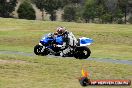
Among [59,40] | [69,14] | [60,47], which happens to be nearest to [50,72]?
[59,40]

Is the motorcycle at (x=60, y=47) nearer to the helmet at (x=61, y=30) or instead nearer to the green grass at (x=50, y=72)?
the helmet at (x=61, y=30)

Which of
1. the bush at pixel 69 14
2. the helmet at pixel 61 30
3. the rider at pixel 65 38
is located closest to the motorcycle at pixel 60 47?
the rider at pixel 65 38

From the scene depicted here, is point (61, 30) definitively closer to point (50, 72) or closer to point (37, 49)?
point (37, 49)

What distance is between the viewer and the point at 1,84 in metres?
19.5

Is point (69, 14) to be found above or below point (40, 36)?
below

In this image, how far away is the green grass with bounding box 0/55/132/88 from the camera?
65.8ft

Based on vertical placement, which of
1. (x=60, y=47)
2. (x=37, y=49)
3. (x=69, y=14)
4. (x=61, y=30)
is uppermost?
(x=61, y=30)

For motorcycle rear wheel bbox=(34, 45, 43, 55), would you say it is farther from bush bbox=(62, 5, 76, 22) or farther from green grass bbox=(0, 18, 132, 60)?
bush bbox=(62, 5, 76, 22)

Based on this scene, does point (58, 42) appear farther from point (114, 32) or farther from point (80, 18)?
point (80, 18)

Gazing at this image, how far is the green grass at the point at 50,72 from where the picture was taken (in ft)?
65.8

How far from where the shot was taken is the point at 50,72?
903 inches

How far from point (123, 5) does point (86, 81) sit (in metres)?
101

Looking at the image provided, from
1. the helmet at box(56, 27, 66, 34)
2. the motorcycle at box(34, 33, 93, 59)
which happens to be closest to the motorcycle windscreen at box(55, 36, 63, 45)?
the motorcycle at box(34, 33, 93, 59)

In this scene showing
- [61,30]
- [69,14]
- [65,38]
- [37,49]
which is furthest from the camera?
[69,14]
